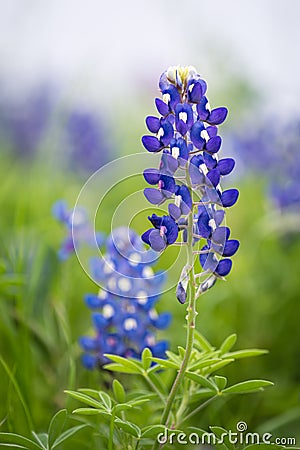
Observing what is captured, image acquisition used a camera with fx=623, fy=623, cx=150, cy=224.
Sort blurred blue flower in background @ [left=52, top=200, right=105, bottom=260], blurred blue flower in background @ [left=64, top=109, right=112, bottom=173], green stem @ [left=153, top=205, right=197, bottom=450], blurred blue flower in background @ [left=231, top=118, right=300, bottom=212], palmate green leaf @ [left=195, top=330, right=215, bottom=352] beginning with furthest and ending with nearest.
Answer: blurred blue flower in background @ [left=64, top=109, right=112, bottom=173] < blurred blue flower in background @ [left=231, top=118, right=300, bottom=212] < blurred blue flower in background @ [left=52, top=200, right=105, bottom=260] < palmate green leaf @ [left=195, top=330, right=215, bottom=352] < green stem @ [left=153, top=205, right=197, bottom=450]

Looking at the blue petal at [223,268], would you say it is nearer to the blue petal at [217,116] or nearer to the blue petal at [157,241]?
the blue petal at [157,241]

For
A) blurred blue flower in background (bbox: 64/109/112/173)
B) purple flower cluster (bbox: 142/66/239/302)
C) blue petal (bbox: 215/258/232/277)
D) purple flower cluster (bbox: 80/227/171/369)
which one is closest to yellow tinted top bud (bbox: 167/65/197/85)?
purple flower cluster (bbox: 142/66/239/302)

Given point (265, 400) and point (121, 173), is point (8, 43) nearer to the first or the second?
point (121, 173)

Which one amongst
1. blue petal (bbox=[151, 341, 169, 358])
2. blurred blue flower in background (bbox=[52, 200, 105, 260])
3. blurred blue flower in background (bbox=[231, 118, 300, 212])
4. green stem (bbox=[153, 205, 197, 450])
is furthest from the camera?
blurred blue flower in background (bbox=[231, 118, 300, 212])

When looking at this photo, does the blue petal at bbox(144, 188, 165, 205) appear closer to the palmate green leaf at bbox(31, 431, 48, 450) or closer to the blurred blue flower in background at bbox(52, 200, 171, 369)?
the blurred blue flower in background at bbox(52, 200, 171, 369)

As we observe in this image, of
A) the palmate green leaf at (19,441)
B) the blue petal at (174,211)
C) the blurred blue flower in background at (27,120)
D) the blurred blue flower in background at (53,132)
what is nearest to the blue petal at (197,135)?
the blue petal at (174,211)
